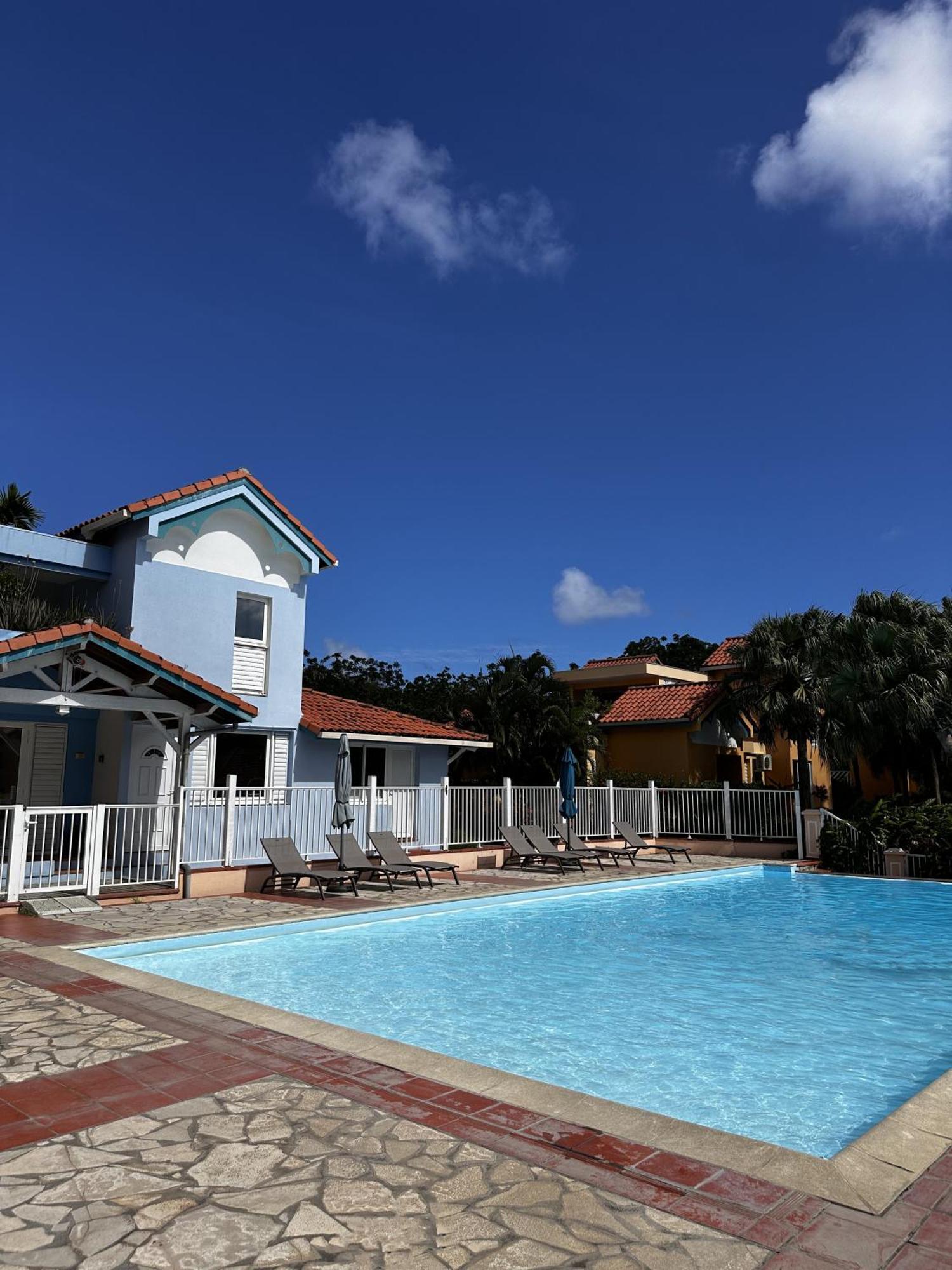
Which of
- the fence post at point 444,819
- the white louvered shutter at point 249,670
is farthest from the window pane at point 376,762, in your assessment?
the white louvered shutter at point 249,670

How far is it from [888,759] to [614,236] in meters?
17.2

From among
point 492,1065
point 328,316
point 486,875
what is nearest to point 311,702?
point 486,875

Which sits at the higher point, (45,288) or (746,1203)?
(45,288)

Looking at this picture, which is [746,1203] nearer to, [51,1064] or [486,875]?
[51,1064]

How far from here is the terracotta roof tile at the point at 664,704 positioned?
29.5 metres

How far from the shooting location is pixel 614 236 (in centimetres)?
1795

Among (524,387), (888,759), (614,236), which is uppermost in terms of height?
(614,236)

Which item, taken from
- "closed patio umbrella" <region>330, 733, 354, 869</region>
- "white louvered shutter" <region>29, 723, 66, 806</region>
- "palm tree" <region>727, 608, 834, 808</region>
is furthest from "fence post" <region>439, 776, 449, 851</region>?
"palm tree" <region>727, 608, 834, 808</region>

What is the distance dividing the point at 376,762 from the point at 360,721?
1.68 m

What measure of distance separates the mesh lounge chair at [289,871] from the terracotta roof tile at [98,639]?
2487 millimetres

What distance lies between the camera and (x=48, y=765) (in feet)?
52.5

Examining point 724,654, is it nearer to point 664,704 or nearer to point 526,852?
point 664,704

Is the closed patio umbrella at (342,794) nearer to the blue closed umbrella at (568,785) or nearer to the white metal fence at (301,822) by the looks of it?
the white metal fence at (301,822)

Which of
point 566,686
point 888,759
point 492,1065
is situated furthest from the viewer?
point 566,686
